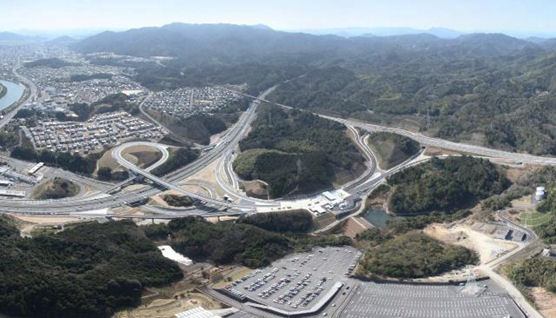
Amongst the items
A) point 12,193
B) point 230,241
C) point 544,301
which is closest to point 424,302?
point 544,301

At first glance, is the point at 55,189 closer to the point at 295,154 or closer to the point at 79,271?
the point at 79,271

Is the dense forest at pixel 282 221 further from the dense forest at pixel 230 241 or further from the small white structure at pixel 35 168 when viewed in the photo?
the small white structure at pixel 35 168

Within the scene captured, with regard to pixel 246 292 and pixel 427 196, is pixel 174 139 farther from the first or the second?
pixel 246 292

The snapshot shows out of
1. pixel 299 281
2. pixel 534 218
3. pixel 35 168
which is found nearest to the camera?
pixel 299 281

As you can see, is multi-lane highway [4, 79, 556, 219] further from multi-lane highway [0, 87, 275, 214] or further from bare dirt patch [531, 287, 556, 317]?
bare dirt patch [531, 287, 556, 317]

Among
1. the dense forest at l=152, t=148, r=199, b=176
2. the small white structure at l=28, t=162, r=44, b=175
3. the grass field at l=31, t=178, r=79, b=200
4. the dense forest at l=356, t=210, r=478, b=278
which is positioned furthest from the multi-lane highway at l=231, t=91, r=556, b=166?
the small white structure at l=28, t=162, r=44, b=175

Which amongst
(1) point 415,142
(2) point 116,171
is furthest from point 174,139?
(1) point 415,142
